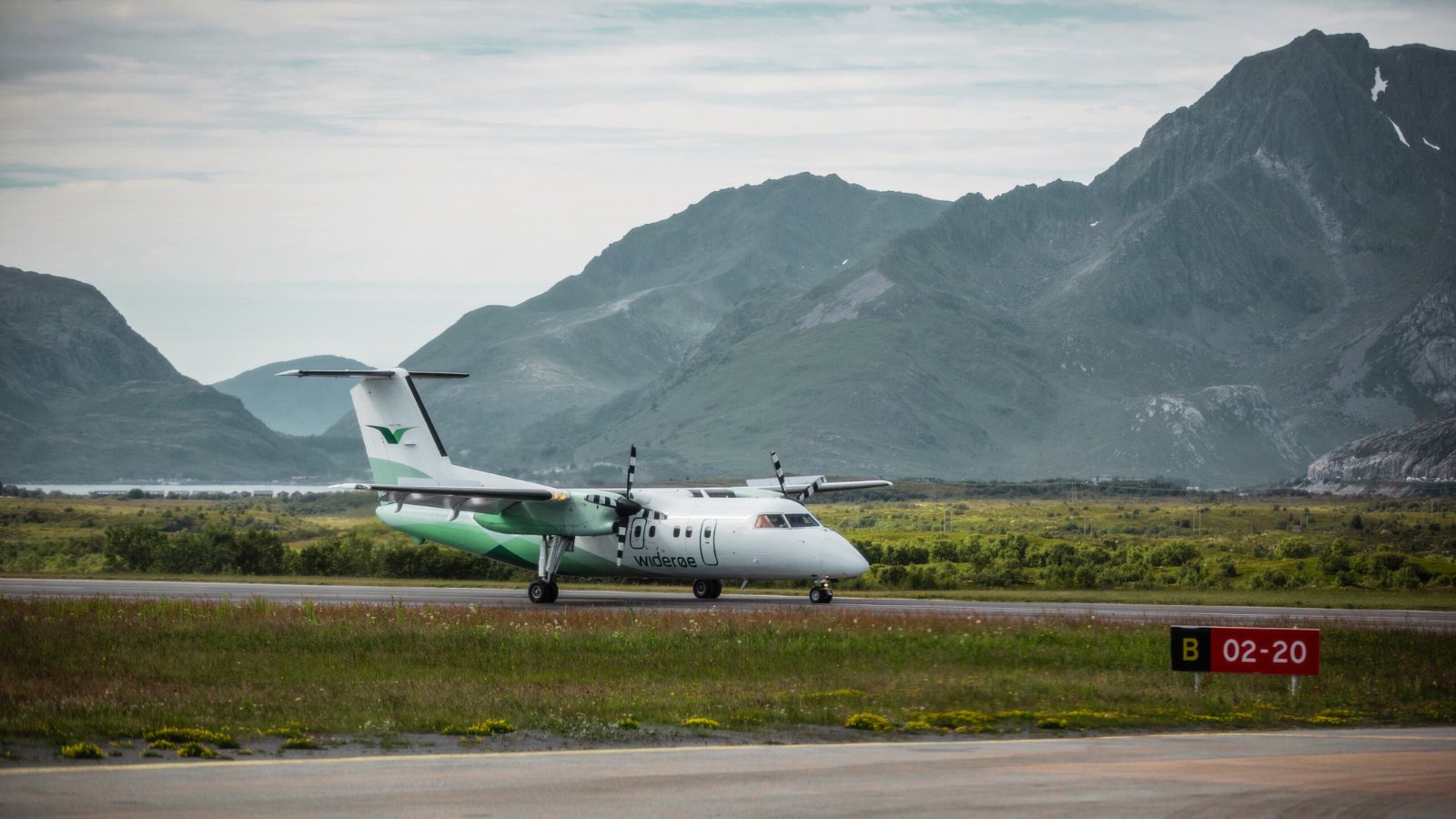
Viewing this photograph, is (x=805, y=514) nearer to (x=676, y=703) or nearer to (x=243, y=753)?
(x=676, y=703)

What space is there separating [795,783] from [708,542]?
1059 inches

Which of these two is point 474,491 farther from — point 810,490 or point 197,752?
point 197,752

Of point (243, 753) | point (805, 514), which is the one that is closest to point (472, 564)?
point (805, 514)

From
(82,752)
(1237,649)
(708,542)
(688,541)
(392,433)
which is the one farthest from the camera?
(392,433)

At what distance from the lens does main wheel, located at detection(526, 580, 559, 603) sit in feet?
151

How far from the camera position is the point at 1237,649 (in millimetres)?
25422

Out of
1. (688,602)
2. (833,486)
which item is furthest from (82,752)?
(833,486)

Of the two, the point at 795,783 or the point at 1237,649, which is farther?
the point at 1237,649

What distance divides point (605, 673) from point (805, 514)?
1620 centimetres

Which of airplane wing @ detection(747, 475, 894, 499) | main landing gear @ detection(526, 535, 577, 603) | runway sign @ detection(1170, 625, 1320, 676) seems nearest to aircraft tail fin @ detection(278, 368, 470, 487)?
main landing gear @ detection(526, 535, 577, 603)

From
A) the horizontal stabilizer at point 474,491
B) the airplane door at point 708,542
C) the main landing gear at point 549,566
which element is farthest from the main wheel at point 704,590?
the horizontal stabilizer at point 474,491

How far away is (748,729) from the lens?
864 inches

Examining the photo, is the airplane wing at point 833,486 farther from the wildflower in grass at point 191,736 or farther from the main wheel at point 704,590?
the wildflower in grass at point 191,736

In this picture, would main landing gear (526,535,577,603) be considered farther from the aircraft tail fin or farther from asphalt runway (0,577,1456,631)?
the aircraft tail fin
